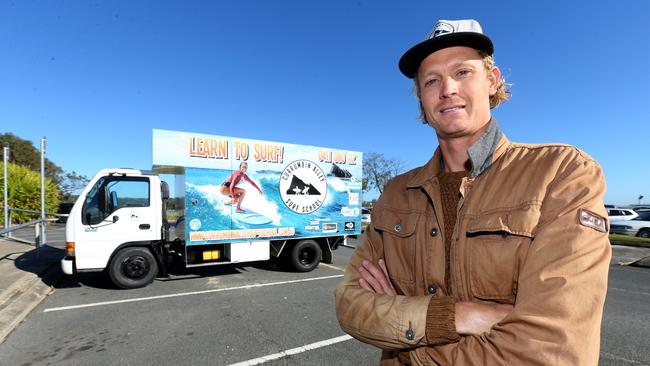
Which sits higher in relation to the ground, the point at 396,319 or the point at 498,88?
the point at 498,88

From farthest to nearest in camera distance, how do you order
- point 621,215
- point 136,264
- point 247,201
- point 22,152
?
1. point 22,152
2. point 621,215
3. point 247,201
4. point 136,264

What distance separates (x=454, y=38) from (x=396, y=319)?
1.13 meters

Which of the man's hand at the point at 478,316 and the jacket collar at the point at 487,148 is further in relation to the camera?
the jacket collar at the point at 487,148

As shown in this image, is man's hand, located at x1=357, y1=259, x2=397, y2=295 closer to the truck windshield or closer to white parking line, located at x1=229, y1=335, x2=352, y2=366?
white parking line, located at x1=229, y1=335, x2=352, y2=366

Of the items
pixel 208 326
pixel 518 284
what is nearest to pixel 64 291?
pixel 208 326

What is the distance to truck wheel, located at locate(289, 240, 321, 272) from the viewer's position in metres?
8.30

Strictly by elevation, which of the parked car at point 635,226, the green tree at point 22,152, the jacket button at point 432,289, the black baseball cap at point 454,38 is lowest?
the parked car at point 635,226

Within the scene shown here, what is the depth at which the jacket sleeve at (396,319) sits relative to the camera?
3.85 ft

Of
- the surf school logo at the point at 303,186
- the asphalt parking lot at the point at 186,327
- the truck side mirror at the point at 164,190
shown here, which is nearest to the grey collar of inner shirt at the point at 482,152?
the asphalt parking lot at the point at 186,327

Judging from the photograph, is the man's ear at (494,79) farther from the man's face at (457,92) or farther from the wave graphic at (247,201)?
the wave graphic at (247,201)

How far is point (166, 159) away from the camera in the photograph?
Result: 665 centimetres

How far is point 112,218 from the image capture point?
6.61 meters

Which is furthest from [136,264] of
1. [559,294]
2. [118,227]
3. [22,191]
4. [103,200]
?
[22,191]

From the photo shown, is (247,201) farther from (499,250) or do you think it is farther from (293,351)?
(499,250)
